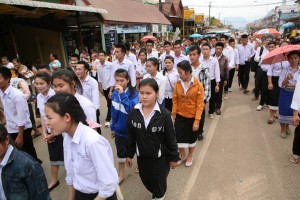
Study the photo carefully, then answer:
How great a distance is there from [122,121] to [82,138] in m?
1.48

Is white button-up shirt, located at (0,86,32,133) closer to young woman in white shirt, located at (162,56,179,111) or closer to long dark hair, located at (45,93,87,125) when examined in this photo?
long dark hair, located at (45,93,87,125)

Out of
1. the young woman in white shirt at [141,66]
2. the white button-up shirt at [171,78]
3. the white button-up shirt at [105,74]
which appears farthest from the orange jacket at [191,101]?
the young woman in white shirt at [141,66]

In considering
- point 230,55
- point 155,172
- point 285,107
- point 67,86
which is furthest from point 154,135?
point 230,55

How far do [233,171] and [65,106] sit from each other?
117 inches

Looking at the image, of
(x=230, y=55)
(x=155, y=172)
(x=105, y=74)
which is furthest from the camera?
(x=230, y=55)

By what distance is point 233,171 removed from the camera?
3.75 meters

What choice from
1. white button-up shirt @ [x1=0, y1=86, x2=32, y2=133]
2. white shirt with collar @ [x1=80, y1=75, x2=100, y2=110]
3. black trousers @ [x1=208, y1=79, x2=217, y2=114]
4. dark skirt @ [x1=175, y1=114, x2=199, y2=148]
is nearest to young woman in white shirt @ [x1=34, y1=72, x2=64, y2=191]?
white button-up shirt @ [x1=0, y1=86, x2=32, y2=133]

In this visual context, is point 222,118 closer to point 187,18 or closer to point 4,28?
point 4,28

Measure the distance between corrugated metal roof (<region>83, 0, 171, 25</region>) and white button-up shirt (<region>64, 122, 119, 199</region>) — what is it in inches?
456

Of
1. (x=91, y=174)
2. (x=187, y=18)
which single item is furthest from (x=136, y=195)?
(x=187, y=18)

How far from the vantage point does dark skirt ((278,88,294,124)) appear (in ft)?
15.1

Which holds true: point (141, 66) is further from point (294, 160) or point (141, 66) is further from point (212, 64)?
point (294, 160)

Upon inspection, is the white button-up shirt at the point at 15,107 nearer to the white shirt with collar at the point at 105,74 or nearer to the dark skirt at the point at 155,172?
the dark skirt at the point at 155,172

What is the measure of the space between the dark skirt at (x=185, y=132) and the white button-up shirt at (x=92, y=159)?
211cm
